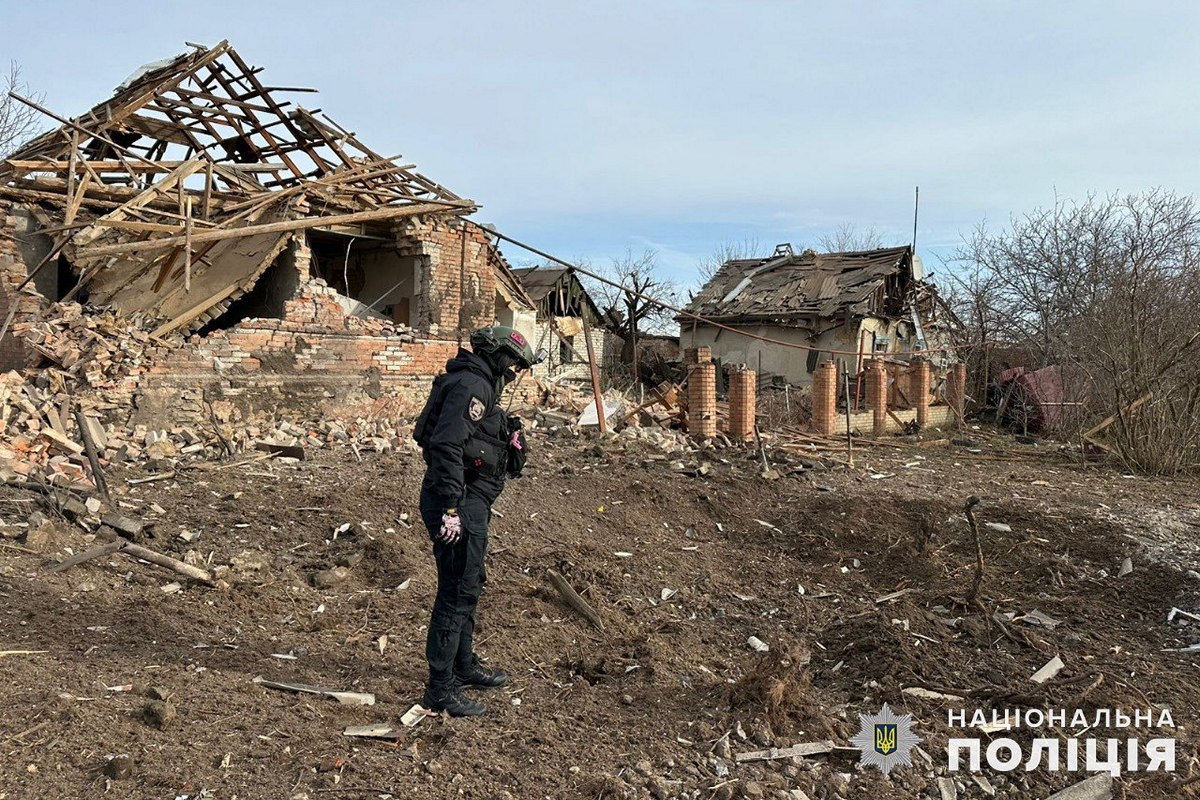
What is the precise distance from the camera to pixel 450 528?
355 centimetres

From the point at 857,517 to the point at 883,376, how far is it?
9.03 m

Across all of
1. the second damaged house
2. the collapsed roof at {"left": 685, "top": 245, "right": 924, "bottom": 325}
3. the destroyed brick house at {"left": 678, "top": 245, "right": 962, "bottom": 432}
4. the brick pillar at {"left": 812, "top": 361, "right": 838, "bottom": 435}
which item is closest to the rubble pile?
the brick pillar at {"left": 812, "top": 361, "right": 838, "bottom": 435}

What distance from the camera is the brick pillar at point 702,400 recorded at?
11.8 metres

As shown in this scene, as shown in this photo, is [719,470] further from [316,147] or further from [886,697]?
[316,147]

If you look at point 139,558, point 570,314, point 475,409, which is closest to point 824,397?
point 139,558

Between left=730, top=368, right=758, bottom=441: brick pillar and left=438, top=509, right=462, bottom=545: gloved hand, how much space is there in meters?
8.96

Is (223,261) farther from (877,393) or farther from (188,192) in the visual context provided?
(877,393)

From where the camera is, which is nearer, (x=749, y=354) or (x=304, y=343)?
(x=304, y=343)

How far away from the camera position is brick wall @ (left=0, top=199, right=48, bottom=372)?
9.74 meters

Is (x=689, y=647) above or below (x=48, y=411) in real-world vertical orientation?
below

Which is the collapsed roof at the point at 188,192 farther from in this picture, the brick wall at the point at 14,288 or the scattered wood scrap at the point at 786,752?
the scattered wood scrap at the point at 786,752

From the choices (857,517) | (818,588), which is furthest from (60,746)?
(857,517)

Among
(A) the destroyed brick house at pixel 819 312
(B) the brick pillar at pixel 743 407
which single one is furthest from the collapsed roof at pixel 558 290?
(B) the brick pillar at pixel 743 407

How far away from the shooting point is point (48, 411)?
8961 millimetres
